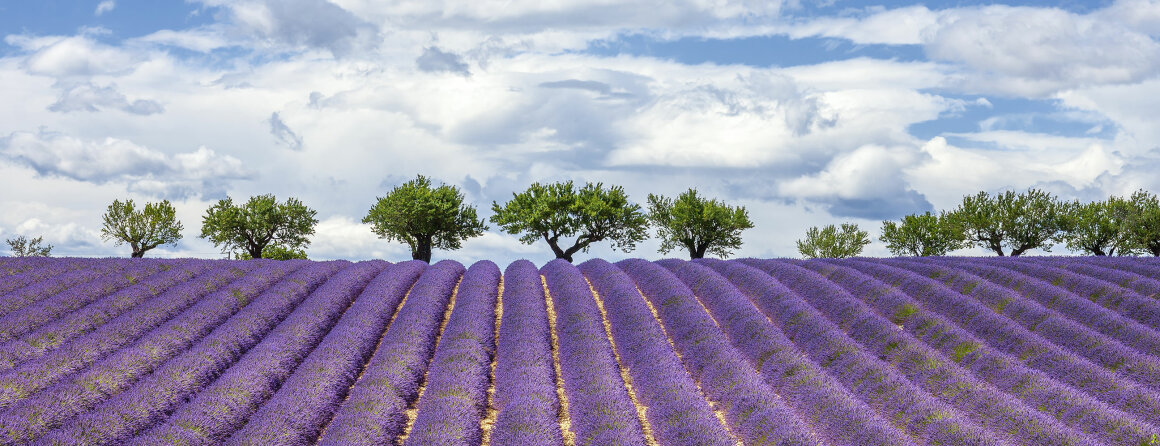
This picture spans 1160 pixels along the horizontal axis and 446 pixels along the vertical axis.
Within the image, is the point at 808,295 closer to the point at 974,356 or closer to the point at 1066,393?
the point at 974,356

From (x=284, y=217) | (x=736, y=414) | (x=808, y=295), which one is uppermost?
(x=284, y=217)

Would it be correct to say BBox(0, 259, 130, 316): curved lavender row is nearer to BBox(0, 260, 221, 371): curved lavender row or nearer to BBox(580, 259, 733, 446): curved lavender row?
BBox(0, 260, 221, 371): curved lavender row

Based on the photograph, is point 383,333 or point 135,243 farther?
point 135,243

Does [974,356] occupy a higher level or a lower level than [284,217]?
lower

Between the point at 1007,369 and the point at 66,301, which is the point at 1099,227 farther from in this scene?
the point at 66,301

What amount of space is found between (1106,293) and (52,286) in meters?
25.9

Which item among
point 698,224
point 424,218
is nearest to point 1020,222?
point 698,224

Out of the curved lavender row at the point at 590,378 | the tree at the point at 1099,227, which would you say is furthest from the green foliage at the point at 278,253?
the tree at the point at 1099,227

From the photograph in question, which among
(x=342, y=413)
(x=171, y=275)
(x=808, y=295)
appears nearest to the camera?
(x=342, y=413)

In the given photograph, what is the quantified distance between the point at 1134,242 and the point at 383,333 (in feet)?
172

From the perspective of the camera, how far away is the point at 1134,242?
5266 centimetres

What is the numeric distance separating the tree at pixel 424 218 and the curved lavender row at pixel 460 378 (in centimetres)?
3345

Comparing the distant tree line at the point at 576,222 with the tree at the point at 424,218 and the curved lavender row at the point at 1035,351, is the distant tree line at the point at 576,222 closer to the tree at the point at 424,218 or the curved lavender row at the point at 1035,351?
the tree at the point at 424,218

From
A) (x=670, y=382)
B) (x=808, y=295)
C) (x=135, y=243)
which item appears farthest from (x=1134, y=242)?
(x=135, y=243)
